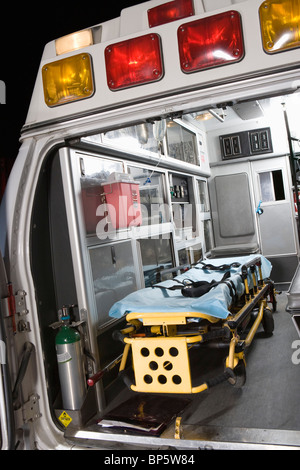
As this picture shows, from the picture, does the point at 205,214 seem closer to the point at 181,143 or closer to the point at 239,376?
the point at 181,143

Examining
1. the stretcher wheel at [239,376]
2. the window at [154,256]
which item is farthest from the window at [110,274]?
the stretcher wheel at [239,376]

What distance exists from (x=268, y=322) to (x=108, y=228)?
2.13 metres

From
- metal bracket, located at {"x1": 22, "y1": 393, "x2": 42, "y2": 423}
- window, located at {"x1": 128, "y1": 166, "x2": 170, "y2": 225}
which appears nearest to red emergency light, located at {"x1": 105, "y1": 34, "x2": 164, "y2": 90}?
metal bracket, located at {"x1": 22, "y1": 393, "x2": 42, "y2": 423}

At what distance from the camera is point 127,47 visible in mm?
2230

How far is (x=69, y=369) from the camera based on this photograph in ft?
8.87

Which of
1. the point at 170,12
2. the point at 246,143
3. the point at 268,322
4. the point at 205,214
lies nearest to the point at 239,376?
the point at 268,322

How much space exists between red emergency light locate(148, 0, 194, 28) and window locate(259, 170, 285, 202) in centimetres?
516

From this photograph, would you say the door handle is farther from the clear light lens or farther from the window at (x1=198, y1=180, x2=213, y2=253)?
the clear light lens

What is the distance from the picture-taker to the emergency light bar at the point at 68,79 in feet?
7.66

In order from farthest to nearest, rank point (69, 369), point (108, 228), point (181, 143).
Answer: point (181, 143), point (108, 228), point (69, 369)

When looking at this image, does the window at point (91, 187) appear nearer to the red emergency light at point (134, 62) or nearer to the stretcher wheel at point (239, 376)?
the red emergency light at point (134, 62)

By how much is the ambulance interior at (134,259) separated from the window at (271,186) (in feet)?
2.36

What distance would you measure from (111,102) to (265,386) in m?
2.40
